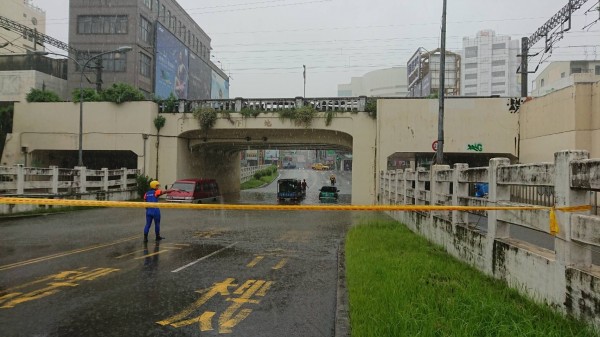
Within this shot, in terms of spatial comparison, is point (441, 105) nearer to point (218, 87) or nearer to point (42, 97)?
point (42, 97)

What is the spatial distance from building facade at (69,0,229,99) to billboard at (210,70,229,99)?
50.1ft

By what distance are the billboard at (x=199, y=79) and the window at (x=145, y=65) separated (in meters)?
11.6

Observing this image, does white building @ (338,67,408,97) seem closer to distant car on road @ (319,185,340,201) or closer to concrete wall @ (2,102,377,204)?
distant car on road @ (319,185,340,201)

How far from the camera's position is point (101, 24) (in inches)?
1992

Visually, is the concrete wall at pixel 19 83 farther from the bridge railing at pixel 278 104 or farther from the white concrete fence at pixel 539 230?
the white concrete fence at pixel 539 230

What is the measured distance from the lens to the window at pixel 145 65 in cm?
5169

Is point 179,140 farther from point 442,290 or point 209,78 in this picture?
point 209,78

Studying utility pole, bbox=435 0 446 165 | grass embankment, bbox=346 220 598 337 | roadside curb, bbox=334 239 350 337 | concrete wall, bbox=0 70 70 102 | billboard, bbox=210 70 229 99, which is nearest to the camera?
grass embankment, bbox=346 220 598 337

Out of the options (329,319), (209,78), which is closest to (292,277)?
(329,319)

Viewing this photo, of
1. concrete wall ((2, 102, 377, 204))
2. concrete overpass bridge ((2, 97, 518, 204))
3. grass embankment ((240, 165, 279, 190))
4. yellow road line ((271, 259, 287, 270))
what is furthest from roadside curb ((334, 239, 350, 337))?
grass embankment ((240, 165, 279, 190))

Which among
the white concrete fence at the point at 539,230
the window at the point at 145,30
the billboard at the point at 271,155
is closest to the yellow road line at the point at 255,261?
the white concrete fence at the point at 539,230

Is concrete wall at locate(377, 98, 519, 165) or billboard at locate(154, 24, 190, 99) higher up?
billboard at locate(154, 24, 190, 99)

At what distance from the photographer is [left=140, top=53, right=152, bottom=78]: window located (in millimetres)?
51688

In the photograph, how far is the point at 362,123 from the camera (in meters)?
28.3
